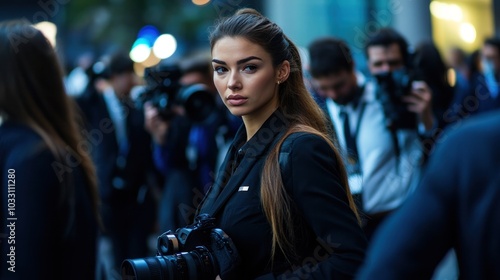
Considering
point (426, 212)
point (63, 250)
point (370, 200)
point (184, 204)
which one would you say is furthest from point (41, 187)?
point (184, 204)

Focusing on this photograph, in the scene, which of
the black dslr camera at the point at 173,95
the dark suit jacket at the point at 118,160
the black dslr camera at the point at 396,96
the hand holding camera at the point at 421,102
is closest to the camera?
the black dslr camera at the point at 396,96

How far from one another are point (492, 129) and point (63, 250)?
1762mm

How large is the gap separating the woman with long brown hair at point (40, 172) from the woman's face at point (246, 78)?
24.2 inches

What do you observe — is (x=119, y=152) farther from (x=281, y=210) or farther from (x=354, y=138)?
(x=281, y=210)

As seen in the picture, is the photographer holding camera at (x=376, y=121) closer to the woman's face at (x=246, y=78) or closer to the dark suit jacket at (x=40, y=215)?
the woman's face at (x=246, y=78)

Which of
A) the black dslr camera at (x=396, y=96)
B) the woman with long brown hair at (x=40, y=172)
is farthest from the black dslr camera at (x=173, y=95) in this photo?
the woman with long brown hair at (x=40, y=172)

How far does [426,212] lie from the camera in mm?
1644

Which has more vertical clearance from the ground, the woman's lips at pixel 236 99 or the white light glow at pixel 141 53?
the white light glow at pixel 141 53

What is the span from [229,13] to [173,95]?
4380mm

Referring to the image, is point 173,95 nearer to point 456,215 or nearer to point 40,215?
point 40,215

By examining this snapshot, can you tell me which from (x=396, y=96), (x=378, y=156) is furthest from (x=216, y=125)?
(x=378, y=156)

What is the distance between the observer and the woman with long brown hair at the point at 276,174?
8.65 ft

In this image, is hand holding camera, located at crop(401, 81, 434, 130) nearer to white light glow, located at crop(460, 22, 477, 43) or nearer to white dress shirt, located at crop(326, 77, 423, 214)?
white dress shirt, located at crop(326, 77, 423, 214)

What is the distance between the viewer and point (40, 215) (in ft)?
9.45
